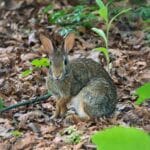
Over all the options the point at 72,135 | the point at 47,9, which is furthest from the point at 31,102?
the point at 47,9

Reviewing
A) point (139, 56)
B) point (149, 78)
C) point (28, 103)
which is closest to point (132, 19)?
point (139, 56)

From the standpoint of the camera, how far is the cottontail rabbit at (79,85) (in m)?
5.29

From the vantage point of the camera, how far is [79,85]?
561 centimetres

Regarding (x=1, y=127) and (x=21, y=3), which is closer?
(x=1, y=127)

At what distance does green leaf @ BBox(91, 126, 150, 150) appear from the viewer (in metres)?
1.70

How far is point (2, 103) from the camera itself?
6.00 m

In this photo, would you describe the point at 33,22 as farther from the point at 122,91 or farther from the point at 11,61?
the point at 122,91

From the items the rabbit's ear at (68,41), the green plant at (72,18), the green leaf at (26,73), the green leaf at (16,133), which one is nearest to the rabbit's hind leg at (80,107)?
the rabbit's ear at (68,41)

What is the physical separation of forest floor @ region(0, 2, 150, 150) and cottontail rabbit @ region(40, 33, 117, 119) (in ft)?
0.49

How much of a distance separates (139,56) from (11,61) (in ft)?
6.29

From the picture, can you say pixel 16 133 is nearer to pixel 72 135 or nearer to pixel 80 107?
pixel 72 135

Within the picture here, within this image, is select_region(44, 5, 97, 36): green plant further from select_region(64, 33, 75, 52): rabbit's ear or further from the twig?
select_region(64, 33, 75, 52): rabbit's ear

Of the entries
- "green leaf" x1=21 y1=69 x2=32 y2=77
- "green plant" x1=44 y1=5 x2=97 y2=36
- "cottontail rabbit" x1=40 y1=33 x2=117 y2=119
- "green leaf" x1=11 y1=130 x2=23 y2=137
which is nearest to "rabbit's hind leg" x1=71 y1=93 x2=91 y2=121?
"cottontail rabbit" x1=40 y1=33 x2=117 y2=119

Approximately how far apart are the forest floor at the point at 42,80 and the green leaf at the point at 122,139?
2.76 m
